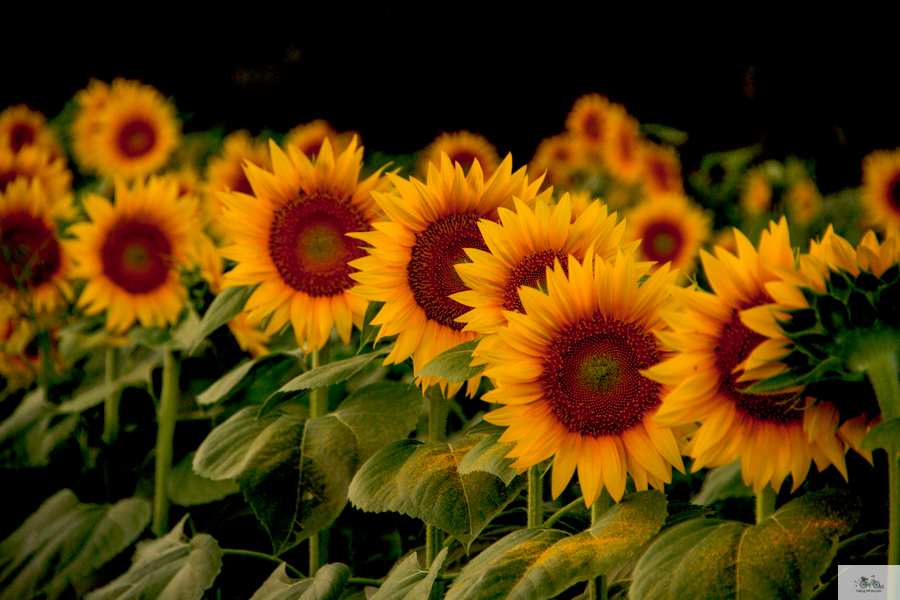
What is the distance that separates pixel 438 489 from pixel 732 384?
0.32m

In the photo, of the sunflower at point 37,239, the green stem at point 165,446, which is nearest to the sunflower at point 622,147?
the sunflower at point 37,239

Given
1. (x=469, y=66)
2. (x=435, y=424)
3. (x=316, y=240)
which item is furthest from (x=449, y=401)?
(x=469, y=66)

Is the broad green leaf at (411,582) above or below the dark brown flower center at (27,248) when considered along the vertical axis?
below

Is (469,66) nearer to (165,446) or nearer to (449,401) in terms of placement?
(165,446)

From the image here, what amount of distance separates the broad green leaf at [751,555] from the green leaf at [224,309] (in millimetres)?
752

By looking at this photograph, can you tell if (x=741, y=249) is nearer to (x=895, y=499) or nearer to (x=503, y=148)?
(x=895, y=499)

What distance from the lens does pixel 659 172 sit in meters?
3.32

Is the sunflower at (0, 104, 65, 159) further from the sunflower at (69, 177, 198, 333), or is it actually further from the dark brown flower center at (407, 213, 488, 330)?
the dark brown flower center at (407, 213, 488, 330)

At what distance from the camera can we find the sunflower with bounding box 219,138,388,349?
1.15 meters

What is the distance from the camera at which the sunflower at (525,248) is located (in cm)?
79

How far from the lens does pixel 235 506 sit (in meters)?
1.54

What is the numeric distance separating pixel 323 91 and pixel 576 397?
17.2 feet

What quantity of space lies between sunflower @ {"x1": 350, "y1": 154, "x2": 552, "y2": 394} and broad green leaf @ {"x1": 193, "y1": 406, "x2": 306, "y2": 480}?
242mm

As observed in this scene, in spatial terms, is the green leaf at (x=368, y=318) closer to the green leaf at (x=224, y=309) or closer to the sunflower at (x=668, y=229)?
the green leaf at (x=224, y=309)
